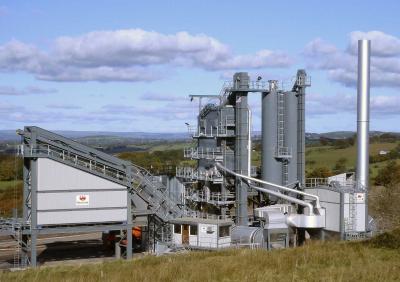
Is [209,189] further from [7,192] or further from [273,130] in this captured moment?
[7,192]

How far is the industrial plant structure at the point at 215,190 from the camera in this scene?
39281 millimetres

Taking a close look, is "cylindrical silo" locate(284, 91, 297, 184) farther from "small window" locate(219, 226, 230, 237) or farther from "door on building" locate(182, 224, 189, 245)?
"door on building" locate(182, 224, 189, 245)

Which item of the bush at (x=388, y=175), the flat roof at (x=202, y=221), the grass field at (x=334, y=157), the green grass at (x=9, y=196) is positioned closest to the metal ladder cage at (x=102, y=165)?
the flat roof at (x=202, y=221)

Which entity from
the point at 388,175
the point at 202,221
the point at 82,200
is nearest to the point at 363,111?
the point at 202,221

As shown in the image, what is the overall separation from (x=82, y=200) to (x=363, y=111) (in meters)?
24.3

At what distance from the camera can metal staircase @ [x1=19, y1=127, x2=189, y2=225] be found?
128ft

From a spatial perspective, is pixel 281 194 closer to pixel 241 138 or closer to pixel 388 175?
pixel 241 138

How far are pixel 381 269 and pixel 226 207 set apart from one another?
33.0 metres

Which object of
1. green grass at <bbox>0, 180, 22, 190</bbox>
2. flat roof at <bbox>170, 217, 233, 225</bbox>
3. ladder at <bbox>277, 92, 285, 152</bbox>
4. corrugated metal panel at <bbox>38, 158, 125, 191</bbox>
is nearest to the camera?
corrugated metal panel at <bbox>38, 158, 125, 191</bbox>

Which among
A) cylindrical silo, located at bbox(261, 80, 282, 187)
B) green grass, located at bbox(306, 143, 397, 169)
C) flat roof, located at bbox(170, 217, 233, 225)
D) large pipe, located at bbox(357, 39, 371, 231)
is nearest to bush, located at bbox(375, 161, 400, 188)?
green grass, located at bbox(306, 143, 397, 169)

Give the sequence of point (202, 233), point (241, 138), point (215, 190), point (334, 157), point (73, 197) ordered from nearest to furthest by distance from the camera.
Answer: point (73, 197), point (202, 233), point (241, 138), point (215, 190), point (334, 157)

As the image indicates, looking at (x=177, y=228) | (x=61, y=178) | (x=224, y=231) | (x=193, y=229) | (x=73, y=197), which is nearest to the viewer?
(x=61, y=178)

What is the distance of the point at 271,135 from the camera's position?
1874 inches

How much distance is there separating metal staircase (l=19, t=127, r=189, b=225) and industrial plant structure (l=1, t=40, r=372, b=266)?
0.07 meters
